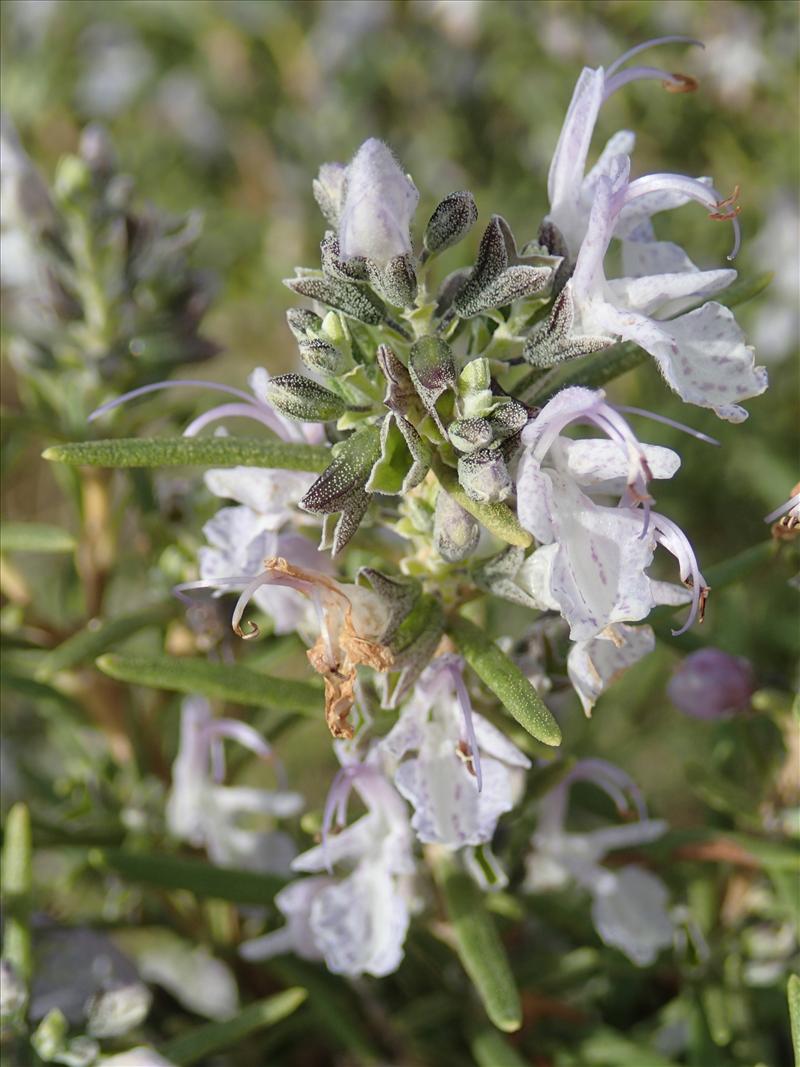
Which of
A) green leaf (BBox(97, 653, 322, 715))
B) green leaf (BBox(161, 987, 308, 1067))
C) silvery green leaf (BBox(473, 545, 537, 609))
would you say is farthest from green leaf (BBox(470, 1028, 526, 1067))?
silvery green leaf (BBox(473, 545, 537, 609))

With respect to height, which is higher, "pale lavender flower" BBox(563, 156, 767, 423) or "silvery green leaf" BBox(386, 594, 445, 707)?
"pale lavender flower" BBox(563, 156, 767, 423)

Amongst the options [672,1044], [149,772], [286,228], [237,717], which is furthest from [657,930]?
[286,228]

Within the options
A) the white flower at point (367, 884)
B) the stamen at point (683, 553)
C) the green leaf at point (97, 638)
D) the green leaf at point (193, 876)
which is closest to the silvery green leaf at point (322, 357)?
the stamen at point (683, 553)

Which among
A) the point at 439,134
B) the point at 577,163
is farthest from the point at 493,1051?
the point at 439,134

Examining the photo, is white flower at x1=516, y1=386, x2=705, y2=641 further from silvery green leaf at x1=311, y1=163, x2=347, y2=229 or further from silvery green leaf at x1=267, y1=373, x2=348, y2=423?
silvery green leaf at x1=311, y1=163, x2=347, y2=229

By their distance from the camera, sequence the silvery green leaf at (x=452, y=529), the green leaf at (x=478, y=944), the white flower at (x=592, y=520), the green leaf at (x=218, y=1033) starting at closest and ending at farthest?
1. the white flower at (x=592, y=520)
2. the silvery green leaf at (x=452, y=529)
3. the green leaf at (x=478, y=944)
4. the green leaf at (x=218, y=1033)

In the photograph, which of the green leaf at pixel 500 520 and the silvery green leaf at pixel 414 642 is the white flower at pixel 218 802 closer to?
the silvery green leaf at pixel 414 642
